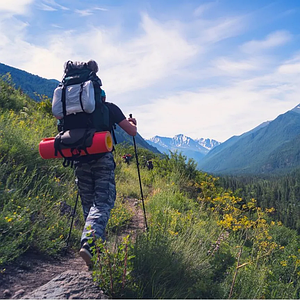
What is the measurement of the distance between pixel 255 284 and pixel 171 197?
3.51 metres

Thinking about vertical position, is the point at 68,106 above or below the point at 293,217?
above

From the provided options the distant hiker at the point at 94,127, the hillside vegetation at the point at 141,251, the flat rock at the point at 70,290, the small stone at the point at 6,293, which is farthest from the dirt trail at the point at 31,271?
the distant hiker at the point at 94,127

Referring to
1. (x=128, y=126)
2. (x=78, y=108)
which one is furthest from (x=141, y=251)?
(x=78, y=108)

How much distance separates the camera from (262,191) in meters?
113

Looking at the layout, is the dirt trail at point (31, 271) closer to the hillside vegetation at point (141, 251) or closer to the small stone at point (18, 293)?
the small stone at point (18, 293)

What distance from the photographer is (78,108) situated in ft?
10.3

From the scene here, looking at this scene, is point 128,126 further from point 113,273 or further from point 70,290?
point 70,290

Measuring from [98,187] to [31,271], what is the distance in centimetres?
119

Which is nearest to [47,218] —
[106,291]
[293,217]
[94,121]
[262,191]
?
[94,121]

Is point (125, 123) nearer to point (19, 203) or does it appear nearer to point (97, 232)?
point (97, 232)

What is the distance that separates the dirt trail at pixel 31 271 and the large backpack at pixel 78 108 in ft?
4.08

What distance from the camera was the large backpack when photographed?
307 cm

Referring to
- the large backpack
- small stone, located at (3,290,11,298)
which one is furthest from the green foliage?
the large backpack

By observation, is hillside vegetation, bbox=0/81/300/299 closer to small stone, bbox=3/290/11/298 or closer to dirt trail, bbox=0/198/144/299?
dirt trail, bbox=0/198/144/299
